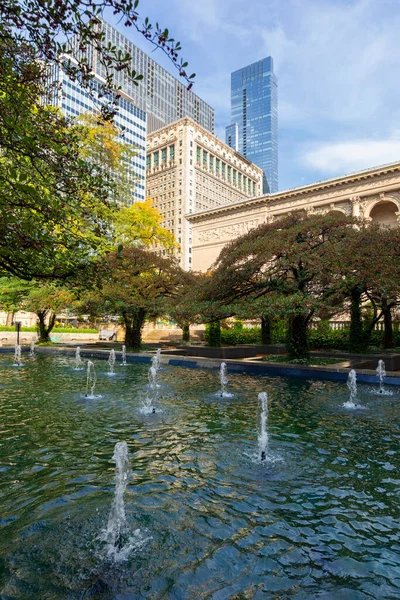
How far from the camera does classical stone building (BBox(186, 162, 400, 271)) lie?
43.8 m

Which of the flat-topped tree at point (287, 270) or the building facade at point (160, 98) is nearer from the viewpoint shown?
the flat-topped tree at point (287, 270)

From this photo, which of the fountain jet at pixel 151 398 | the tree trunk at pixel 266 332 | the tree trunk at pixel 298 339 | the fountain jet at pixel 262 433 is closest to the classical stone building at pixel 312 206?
the tree trunk at pixel 266 332

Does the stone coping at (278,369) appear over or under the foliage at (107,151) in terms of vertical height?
under

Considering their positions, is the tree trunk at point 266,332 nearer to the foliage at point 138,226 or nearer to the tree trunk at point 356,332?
the tree trunk at point 356,332

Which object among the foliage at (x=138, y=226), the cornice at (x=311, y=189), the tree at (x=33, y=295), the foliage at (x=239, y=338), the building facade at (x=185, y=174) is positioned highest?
the building facade at (x=185, y=174)

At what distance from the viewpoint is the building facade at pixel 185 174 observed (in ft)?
320

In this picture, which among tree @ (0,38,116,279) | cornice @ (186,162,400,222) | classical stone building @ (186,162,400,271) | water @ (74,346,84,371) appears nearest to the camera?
tree @ (0,38,116,279)

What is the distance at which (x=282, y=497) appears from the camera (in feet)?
14.7

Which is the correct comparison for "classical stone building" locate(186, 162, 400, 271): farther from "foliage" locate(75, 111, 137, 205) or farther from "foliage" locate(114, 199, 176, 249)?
"foliage" locate(75, 111, 137, 205)

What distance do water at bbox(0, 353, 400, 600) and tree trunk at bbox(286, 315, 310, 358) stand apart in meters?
9.12

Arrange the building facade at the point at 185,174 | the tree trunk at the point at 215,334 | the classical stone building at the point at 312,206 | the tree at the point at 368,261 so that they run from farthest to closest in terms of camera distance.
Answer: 1. the building facade at the point at 185,174
2. the classical stone building at the point at 312,206
3. the tree trunk at the point at 215,334
4. the tree at the point at 368,261

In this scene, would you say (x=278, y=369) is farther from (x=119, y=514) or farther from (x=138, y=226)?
(x=138, y=226)

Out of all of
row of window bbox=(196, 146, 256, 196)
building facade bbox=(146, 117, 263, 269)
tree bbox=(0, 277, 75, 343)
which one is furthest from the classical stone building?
row of window bbox=(196, 146, 256, 196)

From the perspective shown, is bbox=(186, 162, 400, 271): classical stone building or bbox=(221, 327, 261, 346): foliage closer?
bbox=(221, 327, 261, 346): foliage
